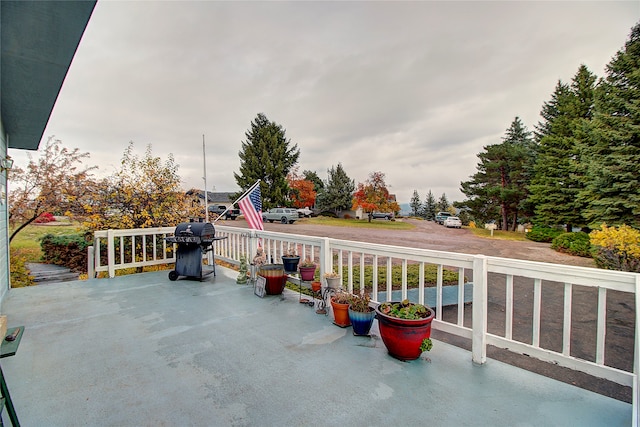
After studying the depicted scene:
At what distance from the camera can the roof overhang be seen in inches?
67.4

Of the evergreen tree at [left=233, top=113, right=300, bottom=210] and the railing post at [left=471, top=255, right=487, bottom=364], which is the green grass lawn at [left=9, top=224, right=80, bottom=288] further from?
the evergreen tree at [left=233, top=113, right=300, bottom=210]

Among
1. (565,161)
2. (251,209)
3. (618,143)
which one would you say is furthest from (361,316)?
(565,161)

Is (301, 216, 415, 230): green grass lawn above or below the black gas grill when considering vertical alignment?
below

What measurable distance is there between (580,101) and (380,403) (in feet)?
69.5

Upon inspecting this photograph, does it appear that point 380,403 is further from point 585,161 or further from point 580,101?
point 580,101

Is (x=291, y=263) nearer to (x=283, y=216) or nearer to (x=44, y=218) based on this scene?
(x=44, y=218)

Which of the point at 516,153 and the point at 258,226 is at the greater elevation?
the point at 516,153

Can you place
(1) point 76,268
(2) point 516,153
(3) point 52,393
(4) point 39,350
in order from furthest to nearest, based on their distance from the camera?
1. (2) point 516,153
2. (1) point 76,268
3. (4) point 39,350
4. (3) point 52,393

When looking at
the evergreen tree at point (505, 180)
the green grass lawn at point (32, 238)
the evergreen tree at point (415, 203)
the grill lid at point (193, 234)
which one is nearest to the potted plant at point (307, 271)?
the grill lid at point (193, 234)

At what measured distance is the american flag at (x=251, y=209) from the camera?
5.09 m

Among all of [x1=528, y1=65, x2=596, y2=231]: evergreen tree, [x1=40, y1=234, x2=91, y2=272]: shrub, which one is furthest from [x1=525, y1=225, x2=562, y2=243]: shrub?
[x1=40, y1=234, x2=91, y2=272]: shrub

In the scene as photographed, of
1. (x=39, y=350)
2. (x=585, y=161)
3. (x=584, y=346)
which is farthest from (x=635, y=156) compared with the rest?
(x=39, y=350)

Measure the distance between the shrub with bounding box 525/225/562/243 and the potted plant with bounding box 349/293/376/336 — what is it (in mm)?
16221

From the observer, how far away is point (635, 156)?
9406 mm
